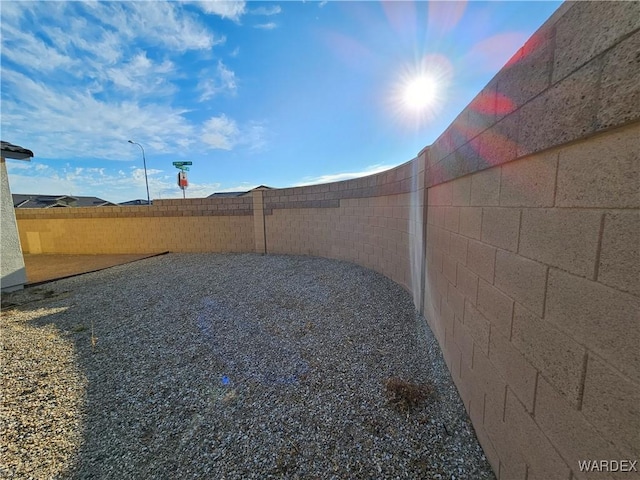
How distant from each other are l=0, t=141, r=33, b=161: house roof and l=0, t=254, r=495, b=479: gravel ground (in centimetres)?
351

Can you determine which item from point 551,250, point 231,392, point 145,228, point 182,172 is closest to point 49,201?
point 182,172

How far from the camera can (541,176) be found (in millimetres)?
1231

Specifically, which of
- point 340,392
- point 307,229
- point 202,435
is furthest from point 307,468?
point 307,229

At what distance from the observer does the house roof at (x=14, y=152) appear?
19.0ft

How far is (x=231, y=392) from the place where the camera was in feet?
8.43

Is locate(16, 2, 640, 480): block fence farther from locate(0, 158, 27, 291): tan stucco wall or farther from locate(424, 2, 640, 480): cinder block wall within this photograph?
locate(0, 158, 27, 291): tan stucco wall

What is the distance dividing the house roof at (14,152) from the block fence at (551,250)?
883cm

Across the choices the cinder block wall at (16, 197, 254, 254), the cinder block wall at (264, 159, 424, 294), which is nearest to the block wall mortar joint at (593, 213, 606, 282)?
the cinder block wall at (264, 159, 424, 294)

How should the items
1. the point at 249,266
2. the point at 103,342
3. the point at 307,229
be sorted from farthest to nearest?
1. the point at 307,229
2. the point at 249,266
3. the point at 103,342

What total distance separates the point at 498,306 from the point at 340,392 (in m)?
1.62

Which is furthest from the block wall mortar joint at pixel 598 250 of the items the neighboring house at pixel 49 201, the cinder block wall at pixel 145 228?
the neighboring house at pixel 49 201

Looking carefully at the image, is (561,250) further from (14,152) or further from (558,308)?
(14,152)

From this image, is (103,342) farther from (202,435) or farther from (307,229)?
(307,229)

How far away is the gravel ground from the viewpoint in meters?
1.87
